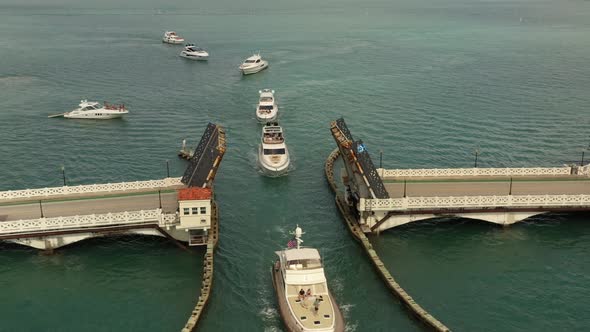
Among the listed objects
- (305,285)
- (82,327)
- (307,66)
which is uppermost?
(307,66)

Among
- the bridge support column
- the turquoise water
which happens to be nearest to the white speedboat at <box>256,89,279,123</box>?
the turquoise water

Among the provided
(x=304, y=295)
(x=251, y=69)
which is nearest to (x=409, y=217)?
(x=304, y=295)

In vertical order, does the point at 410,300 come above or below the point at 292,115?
below

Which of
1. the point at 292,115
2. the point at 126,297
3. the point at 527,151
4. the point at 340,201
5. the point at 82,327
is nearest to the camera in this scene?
the point at 82,327

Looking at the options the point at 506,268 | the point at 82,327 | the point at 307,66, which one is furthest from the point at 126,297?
the point at 307,66

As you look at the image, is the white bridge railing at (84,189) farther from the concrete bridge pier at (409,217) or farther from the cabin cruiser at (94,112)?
the cabin cruiser at (94,112)

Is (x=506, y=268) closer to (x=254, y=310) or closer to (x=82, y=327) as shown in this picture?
(x=254, y=310)
